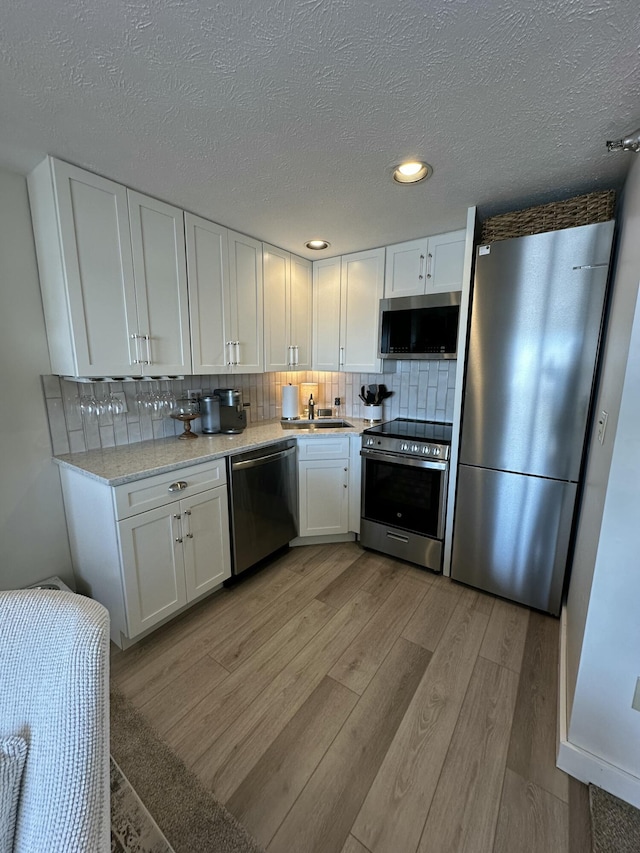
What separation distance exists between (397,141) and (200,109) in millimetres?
751

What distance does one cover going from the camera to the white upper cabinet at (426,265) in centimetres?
233

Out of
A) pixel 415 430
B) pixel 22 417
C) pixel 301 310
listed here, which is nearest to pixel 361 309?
pixel 301 310

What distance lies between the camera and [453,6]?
0.86 metres

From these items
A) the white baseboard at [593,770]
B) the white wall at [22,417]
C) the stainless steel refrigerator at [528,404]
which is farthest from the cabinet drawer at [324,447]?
the white baseboard at [593,770]

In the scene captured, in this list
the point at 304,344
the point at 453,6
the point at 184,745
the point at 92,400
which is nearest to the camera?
the point at 453,6

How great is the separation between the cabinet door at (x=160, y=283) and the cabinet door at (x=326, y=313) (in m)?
1.28

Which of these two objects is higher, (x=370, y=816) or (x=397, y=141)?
(x=397, y=141)

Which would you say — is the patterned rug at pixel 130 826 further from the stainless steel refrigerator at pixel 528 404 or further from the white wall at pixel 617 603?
the stainless steel refrigerator at pixel 528 404

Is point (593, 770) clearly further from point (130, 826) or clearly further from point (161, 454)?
point (161, 454)

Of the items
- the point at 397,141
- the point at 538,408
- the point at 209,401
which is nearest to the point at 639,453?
the point at 538,408

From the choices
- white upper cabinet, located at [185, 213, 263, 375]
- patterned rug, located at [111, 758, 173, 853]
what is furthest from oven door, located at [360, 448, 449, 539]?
patterned rug, located at [111, 758, 173, 853]

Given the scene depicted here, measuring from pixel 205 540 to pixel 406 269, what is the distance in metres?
2.32

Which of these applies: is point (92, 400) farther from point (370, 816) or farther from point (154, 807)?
point (370, 816)

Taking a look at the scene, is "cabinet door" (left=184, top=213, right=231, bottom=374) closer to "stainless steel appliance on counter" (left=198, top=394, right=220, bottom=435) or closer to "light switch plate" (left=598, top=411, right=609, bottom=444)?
"stainless steel appliance on counter" (left=198, top=394, right=220, bottom=435)
